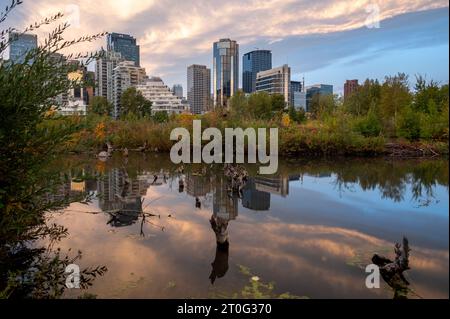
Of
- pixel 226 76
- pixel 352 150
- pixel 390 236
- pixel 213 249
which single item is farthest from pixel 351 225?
pixel 352 150

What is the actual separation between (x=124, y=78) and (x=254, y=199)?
205 feet

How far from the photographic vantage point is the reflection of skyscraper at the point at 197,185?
11930 mm

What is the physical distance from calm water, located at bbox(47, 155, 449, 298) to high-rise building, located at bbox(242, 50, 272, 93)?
25655 millimetres

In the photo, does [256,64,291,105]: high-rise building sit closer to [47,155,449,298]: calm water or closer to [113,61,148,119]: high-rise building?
[113,61,148,119]: high-rise building

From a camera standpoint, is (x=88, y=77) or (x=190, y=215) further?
(x=190, y=215)

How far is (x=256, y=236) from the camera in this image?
702 centimetres

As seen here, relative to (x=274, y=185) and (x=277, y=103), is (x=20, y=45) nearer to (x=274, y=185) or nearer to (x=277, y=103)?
(x=274, y=185)

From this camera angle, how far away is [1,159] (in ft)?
12.9

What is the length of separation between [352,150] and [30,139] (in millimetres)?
23161

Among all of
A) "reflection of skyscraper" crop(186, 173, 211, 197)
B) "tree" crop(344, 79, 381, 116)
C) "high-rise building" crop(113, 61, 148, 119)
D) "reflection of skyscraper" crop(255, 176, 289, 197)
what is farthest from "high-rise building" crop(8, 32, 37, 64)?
"high-rise building" crop(113, 61, 148, 119)

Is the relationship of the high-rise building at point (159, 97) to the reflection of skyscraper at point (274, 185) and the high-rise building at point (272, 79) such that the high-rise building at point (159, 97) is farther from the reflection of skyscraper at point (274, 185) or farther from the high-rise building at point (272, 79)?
the reflection of skyscraper at point (274, 185)

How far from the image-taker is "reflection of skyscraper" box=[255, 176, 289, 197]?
1219 cm
